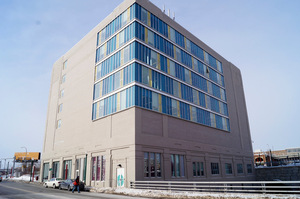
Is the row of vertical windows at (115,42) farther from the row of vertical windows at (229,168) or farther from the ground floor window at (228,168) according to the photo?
the ground floor window at (228,168)

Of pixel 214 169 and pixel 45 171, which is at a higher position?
pixel 45 171

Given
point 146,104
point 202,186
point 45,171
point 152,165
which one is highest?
point 146,104

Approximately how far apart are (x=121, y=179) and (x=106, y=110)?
1135 cm

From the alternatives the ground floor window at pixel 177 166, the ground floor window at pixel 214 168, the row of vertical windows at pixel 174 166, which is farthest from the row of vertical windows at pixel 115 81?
the ground floor window at pixel 214 168

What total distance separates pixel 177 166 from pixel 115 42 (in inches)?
916

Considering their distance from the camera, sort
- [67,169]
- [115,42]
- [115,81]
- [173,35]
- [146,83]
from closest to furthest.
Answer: [146,83], [115,81], [115,42], [67,169], [173,35]

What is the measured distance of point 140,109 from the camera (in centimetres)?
3225

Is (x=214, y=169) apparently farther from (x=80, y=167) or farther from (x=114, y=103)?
(x=80, y=167)

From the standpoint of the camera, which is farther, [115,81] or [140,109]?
[115,81]

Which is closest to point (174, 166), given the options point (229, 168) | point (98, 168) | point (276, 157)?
point (98, 168)

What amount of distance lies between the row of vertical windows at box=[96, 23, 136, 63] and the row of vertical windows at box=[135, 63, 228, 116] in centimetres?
586

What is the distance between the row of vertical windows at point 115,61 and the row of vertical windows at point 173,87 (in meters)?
2.69

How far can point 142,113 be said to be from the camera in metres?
32.5

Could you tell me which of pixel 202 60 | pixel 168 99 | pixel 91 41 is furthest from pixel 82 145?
pixel 202 60
